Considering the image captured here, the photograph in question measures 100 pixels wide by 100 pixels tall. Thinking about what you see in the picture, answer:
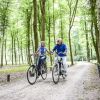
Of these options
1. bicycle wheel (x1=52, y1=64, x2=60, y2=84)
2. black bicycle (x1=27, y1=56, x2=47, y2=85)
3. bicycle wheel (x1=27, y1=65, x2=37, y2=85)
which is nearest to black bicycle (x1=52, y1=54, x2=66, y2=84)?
bicycle wheel (x1=52, y1=64, x2=60, y2=84)

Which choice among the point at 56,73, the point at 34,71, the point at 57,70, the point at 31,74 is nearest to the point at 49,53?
the point at 57,70

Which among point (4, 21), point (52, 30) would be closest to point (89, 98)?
point (4, 21)

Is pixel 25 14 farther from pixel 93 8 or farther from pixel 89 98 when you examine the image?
pixel 89 98

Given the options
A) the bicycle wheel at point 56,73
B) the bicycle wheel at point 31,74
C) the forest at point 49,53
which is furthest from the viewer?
the bicycle wheel at point 56,73

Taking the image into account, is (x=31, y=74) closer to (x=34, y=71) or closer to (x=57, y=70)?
(x=34, y=71)

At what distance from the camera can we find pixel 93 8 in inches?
870

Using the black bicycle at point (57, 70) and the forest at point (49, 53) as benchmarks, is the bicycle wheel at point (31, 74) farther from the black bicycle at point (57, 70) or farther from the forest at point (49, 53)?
the black bicycle at point (57, 70)

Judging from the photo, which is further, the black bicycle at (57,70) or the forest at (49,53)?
the black bicycle at (57,70)

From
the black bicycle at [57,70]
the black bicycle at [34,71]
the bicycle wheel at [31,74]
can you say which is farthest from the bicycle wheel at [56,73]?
the bicycle wheel at [31,74]

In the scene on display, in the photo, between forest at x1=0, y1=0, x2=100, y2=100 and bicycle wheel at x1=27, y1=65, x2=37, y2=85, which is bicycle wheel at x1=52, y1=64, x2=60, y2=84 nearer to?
forest at x1=0, y1=0, x2=100, y2=100

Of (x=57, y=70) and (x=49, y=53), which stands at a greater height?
(x=49, y=53)

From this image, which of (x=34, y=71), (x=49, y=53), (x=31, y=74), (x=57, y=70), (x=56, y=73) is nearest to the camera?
(x=31, y=74)

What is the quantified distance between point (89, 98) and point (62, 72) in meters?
5.06

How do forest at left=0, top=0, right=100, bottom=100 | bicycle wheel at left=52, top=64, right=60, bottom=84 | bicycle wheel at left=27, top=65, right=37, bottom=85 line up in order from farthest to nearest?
bicycle wheel at left=52, top=64, right=60, bottom=84 → bicycle wheel at left=27, top=65, right=37, bottom=85 → forest at left=0, top=0, right=100, bottom=100
